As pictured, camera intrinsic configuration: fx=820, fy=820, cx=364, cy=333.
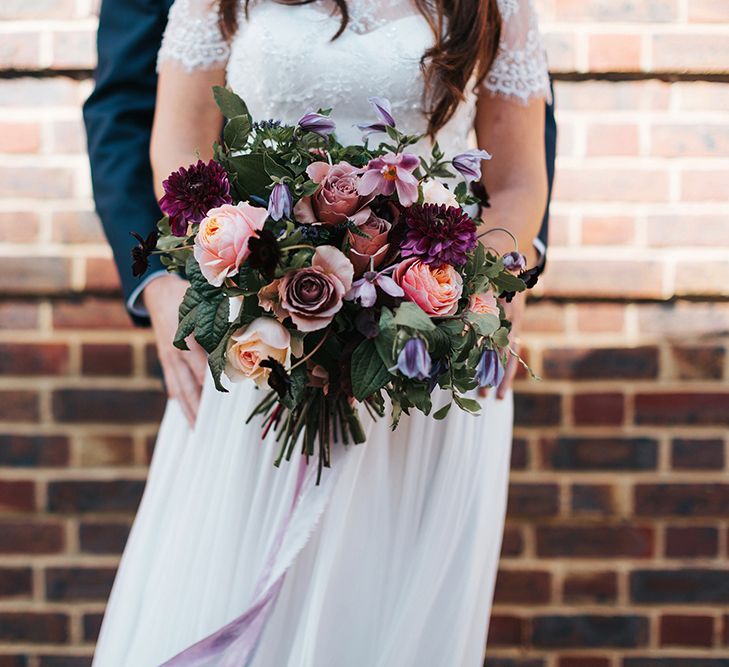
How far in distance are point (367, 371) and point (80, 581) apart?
1.40m

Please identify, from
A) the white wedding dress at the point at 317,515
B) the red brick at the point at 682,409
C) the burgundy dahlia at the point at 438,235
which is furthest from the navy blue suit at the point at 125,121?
the red brick at the point at 682,409

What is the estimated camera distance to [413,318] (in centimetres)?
90

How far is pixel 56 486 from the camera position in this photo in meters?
2.01

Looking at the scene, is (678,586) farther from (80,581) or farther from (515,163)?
(80,581)

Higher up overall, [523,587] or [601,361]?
[601,361]

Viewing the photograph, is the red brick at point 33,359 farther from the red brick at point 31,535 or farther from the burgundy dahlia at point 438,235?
the burgundy dahlia at point 438,235

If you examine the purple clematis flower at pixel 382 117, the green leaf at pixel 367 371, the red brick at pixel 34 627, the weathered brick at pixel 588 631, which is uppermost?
the purple clematis flower at pixel 382 117

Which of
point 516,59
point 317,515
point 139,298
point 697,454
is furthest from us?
point 697,454

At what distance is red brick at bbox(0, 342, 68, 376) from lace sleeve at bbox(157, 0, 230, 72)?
2.81 ft

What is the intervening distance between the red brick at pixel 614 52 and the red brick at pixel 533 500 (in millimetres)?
994

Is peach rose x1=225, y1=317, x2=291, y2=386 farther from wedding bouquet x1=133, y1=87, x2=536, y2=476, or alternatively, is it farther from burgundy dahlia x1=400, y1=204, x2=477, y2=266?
burgundy dahlia x1=400, y1=204, x2=477, y2=266

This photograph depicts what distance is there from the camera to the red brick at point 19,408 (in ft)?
6.52

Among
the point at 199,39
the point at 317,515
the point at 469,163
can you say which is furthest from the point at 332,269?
the point at 199,39

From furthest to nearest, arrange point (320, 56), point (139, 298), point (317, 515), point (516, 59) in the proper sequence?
1. point (139, 298)
2. point (516, 59)
3. point (320, 56)
4. point (317, 515)
